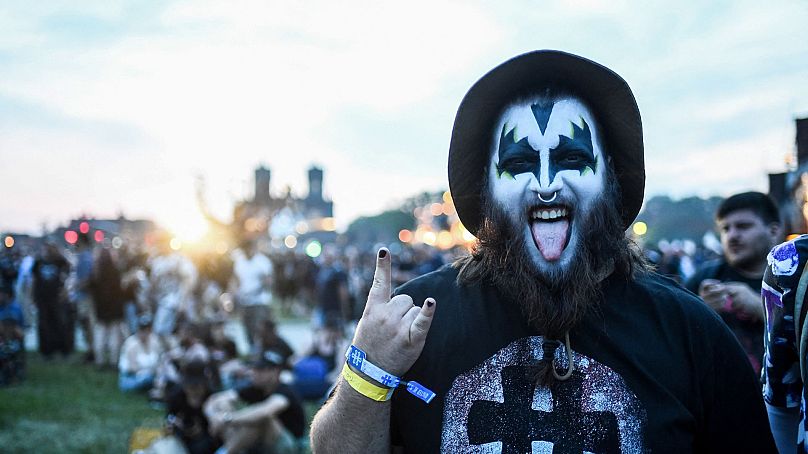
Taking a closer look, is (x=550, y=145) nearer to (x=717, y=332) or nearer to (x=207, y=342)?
(x=717, y=332)

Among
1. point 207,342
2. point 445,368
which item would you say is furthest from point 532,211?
point 207,342

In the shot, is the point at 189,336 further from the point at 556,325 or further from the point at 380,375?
the point at 556,325

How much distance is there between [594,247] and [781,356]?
588 millimetres

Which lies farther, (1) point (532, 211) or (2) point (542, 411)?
(1) point (532, 211)

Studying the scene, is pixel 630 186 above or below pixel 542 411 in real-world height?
above

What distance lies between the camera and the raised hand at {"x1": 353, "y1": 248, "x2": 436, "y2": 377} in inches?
65.2

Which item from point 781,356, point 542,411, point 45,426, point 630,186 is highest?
point 630,186

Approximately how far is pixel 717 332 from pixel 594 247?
14.9 inches

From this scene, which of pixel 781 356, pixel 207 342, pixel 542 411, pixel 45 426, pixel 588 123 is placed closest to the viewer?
pixel 542 411

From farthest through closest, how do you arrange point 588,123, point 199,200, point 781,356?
point 199,200 → point 588,123 → point 781,356

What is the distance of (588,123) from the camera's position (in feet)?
6.32

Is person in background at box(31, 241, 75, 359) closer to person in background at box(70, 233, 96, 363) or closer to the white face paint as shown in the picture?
person in background at box(70, 233, 96, 363)

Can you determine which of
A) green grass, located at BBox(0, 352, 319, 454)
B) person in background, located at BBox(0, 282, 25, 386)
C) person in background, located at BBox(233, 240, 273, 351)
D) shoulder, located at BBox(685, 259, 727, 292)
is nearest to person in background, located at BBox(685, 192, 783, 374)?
shoulder, located at BBox(685, 259, 727, 292)

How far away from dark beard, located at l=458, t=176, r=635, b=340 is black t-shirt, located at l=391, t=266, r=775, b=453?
6cm
